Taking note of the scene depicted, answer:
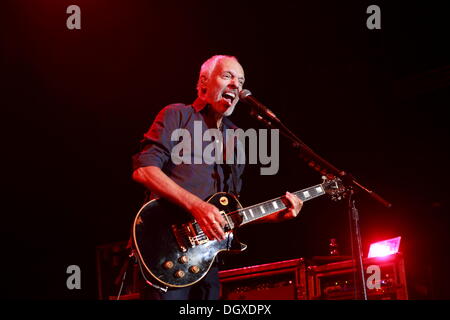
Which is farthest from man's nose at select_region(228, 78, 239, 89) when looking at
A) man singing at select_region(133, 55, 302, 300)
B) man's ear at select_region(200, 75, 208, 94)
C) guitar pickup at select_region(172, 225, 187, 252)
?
guitar pickup at select_region(172, 225, 187, 252)

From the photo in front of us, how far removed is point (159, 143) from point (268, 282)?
193cm

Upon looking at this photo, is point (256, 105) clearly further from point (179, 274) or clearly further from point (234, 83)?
point (179, 274)

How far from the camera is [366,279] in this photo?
13.0ft

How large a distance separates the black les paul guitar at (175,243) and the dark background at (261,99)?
316 centimetres

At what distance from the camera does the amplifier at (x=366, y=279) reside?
12.5ft

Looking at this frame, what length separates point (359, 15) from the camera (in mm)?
5488

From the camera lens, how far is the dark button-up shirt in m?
2.98

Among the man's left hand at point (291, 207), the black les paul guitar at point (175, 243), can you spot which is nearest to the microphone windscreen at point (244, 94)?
the black les paul guitar at point (175, 243)

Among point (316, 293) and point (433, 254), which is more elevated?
point (433, 254)

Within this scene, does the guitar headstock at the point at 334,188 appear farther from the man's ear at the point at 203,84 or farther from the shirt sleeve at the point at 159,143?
the shirt sleeve at the point at 159,143

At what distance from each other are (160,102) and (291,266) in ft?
10.1

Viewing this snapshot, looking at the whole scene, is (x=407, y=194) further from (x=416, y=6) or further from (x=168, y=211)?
(x=168, y=211)

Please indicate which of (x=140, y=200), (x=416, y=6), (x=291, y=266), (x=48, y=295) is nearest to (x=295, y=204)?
(x=291, y=266)

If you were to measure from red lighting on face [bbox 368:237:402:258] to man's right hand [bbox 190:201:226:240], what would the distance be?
212 centimetres
